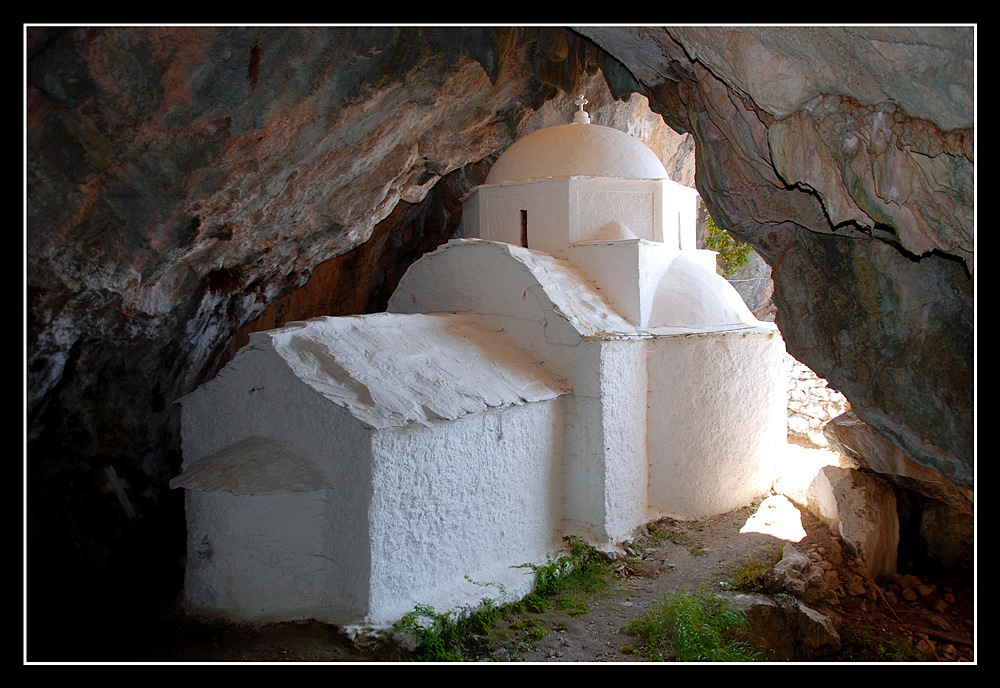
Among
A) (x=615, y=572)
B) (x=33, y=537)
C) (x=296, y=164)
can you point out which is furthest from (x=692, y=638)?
(x=33, y=537)

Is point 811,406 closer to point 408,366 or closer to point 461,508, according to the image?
point 461,508

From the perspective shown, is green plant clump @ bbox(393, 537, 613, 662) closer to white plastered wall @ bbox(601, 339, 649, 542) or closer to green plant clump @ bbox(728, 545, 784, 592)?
white plastered wall @ bbox(601, 339, 649, 542)

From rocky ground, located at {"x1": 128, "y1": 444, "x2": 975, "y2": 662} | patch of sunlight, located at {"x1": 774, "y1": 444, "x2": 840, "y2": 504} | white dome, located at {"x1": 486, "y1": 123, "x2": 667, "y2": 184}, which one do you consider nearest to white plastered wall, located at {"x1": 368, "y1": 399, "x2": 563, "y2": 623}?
rocky ground, located at {"x1": 128, "y1": 444, "x2": 975, "y2": 662}

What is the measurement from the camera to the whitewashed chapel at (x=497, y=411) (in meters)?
6.83

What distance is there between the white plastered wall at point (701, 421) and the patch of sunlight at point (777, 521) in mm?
535

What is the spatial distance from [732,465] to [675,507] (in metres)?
1.23

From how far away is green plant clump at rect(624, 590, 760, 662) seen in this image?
21.1 feet

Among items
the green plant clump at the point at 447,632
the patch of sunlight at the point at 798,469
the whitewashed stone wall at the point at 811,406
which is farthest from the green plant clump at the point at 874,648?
the whitewashed stone wall at the point at 811,406

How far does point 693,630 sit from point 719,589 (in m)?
1.35

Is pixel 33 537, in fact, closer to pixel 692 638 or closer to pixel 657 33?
pixel 692 638

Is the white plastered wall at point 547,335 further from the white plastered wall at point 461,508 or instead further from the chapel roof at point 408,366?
the white plastered wall at point 461,508

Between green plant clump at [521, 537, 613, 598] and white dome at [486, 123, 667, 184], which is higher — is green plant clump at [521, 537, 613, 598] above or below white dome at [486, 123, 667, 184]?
below

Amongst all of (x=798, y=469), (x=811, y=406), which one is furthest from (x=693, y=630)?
(x=811, y=406)

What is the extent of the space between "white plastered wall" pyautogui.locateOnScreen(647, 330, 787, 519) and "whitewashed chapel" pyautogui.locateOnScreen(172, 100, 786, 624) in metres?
0.03
